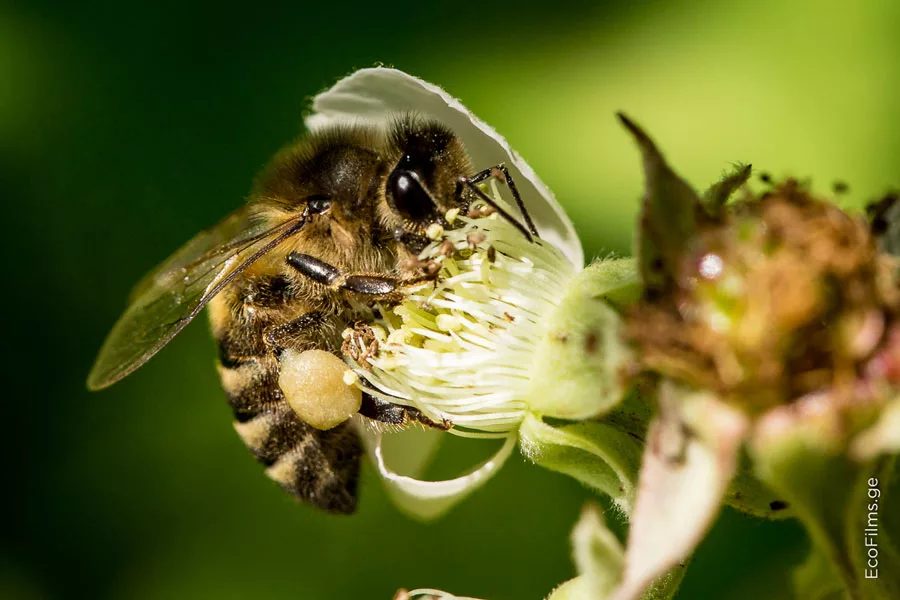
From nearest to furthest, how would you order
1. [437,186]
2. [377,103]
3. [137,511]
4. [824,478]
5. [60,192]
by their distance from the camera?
1. [824,478]
2. [437,186]
3. [377,103]
4. [137,511]
5. [60,192]

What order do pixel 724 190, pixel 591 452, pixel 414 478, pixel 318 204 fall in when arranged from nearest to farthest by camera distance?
1. pixel 724 190
2. pixel 591 452
3. pixel 318 204
4. pixel 414 478

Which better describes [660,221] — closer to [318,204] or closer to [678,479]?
[678,479]

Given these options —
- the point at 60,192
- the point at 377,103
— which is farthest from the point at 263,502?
the point at 377,103

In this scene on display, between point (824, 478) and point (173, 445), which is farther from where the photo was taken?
point (173, 445)

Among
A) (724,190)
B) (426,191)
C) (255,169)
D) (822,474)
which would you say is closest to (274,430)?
(426,191)

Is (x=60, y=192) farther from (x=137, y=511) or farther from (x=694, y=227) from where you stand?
(x=694, y=227)

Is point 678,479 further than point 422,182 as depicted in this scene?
No
